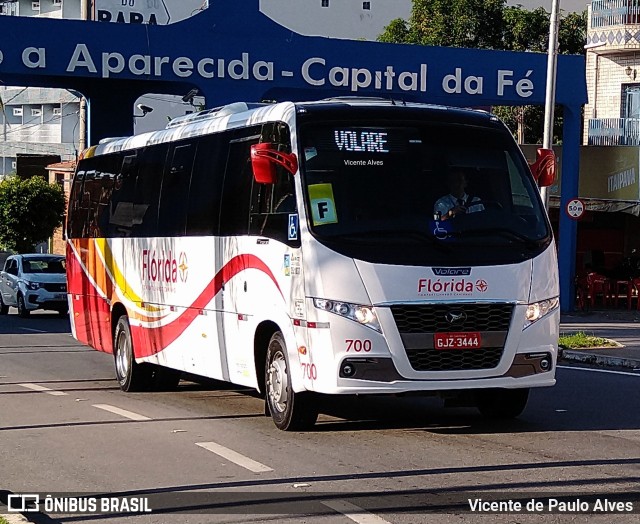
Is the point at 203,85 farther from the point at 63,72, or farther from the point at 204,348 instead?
the point at 204,348

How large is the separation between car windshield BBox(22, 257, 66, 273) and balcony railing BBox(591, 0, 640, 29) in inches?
712

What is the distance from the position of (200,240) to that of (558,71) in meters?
19.4

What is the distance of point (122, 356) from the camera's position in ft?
51.9

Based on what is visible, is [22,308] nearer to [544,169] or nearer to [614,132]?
[614,132]

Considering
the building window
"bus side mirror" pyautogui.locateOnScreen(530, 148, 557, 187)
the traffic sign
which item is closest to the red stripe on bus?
"bus side mirror" pyautogui.locateOnScreen(530, 148, 557, 187)

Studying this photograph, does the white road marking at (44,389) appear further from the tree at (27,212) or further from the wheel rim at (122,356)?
Result: the tree at (27,212)

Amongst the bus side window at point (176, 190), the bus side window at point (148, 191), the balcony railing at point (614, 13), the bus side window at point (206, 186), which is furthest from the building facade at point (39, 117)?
the bus side window at point (206, 186)

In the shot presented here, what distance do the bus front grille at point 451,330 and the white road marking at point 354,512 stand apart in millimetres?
2668

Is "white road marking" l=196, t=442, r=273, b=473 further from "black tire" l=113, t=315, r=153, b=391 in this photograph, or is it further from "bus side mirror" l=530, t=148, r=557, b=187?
"black tire" l=113, t=315, r=153, b=391

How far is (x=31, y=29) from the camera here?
1016 inches

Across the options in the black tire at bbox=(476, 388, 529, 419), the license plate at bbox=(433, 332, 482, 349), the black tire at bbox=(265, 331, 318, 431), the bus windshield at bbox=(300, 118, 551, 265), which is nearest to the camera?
the license plate at bbox=(433, 332, 482, 349)

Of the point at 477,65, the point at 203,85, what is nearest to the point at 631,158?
the point at 477,65

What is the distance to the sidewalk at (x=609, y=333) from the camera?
19.3m

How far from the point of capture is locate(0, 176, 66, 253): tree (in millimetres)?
55094
